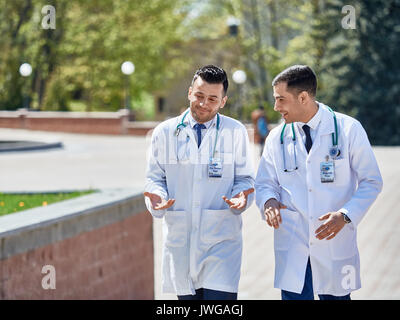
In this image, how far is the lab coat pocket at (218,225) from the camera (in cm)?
443

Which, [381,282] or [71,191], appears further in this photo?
[381,282]

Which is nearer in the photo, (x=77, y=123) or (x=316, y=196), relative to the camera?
(x=316, y=196)

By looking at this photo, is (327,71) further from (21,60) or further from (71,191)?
(71,191)

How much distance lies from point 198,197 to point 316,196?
25.4 inches

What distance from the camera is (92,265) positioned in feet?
26.1

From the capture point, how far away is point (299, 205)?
4398mm

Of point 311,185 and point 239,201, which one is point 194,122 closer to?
point 239,201

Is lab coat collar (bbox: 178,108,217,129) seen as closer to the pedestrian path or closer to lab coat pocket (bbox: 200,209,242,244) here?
lab coat pocket (bbox: 200,209,242,244)

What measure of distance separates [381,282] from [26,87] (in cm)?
3860

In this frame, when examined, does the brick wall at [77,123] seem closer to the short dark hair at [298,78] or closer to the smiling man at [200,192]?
the smiling man at [200,192]

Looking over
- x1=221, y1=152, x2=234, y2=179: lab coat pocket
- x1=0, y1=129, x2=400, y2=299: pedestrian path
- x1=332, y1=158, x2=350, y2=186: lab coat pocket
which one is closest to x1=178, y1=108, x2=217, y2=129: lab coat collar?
x1=221, y1=152, x2=234, y2=179: lab coat pocket

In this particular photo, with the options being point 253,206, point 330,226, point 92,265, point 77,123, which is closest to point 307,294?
point 330,226

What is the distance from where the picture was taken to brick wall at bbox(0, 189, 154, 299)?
6718mm

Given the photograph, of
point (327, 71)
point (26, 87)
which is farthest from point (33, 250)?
point (26, 87)
